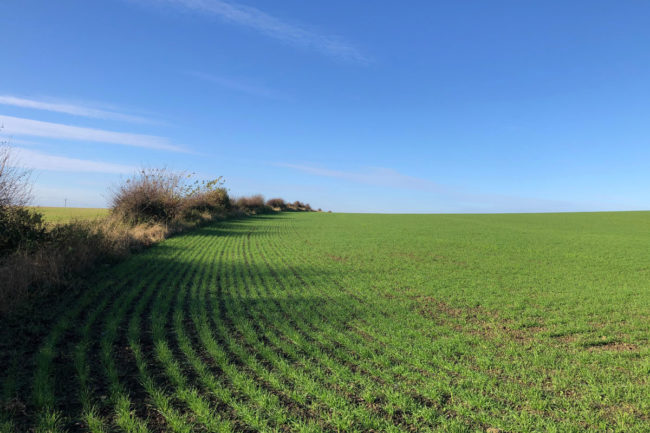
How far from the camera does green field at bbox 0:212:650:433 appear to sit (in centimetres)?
352

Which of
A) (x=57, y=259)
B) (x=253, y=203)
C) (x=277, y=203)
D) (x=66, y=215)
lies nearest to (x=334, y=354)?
(x=57, y=259)

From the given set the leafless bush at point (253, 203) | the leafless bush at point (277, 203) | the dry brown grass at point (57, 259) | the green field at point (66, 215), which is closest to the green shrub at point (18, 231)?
the dry brown grass at point (57, 259)

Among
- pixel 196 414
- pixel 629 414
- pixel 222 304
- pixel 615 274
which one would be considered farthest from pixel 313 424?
pixel 615 274

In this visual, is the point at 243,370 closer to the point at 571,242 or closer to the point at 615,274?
the point at 615,274

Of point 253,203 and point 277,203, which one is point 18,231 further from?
point 277,203

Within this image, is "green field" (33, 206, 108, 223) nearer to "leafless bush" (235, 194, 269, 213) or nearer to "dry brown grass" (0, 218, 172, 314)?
"dry brown grass" (0, 218, 172, 314)

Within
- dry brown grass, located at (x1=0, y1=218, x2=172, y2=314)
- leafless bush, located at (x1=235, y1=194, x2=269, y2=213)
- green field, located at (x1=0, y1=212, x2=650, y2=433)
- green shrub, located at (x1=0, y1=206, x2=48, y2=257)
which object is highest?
leafless bush, located at (x1=235, y1=194, x2=269, y2=213)

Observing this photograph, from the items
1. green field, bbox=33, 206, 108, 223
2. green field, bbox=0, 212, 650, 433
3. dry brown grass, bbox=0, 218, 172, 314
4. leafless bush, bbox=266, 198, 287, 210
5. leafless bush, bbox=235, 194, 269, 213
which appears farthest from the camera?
leafless bush, bbox=266, 198, 287, 210

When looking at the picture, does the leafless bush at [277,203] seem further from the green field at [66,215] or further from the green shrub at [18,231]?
the green shrub at [18,231]

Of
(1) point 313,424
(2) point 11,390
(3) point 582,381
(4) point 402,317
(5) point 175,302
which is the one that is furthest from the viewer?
(5) point 175,302

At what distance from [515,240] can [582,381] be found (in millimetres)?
15651

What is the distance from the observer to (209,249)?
14984 mm

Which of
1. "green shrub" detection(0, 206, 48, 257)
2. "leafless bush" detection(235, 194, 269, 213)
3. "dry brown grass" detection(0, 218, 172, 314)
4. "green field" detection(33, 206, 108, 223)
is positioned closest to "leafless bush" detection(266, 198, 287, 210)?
"leafless bush" detection(235, 194, 269, 213)

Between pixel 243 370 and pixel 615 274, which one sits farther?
pixel 615 274
